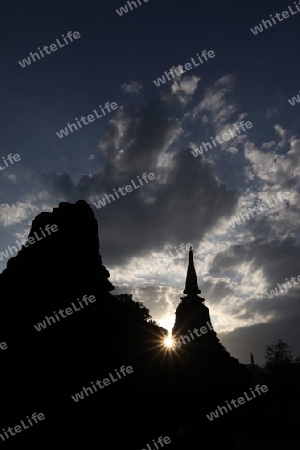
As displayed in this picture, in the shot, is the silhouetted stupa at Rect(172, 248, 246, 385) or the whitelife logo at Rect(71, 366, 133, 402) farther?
the silhouetted stupa at Rect(172, 248, 246, 385)

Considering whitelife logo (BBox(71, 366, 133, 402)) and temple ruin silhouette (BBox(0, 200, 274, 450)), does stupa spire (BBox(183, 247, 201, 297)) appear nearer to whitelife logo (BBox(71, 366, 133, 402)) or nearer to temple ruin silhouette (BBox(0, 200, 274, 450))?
temple ruin silhouette (BBox(0, 200, 274, 450))

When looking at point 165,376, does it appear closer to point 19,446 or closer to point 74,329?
point 74,329

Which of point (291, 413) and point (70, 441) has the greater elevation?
point (70, 441)

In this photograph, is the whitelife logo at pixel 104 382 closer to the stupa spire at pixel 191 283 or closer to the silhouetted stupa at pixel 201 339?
the silhouetted stupa at pixel 201 339

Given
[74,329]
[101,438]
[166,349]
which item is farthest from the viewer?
[166,349]

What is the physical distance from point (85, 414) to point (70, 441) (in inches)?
33.8

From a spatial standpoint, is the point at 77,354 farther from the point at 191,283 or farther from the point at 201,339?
the point at 191,283

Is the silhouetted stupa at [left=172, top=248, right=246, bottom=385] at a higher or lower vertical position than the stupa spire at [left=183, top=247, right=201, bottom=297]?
lower

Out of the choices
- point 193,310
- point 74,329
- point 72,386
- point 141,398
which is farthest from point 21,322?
point 193,310

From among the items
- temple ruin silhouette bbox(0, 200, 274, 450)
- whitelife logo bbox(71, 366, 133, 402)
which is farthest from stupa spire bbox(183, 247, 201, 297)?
whitelife logo bbox(71, 366, 133, 402)

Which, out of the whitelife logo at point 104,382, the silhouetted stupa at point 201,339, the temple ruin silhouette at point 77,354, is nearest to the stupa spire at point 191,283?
the silhouetted stupa at point 201,339

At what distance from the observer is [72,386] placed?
10.4 meters

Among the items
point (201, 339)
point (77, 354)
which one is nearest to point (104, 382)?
point (77, 354)

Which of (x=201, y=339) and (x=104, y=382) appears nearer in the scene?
(x=104, y=382)
